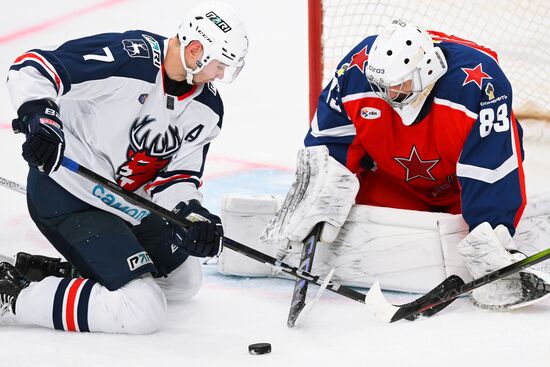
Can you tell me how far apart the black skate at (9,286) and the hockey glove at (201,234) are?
18.0 inches

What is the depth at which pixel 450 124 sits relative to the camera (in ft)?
9.49

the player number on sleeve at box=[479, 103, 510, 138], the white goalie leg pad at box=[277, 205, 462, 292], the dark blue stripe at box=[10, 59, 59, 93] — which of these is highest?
the dark blue stripe at box=[10, 59, 59, 93]

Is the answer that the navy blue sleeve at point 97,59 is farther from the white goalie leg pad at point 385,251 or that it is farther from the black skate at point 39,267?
the white goalie leg pad at point 385,251

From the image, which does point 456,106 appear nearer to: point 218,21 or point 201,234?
point 218,21

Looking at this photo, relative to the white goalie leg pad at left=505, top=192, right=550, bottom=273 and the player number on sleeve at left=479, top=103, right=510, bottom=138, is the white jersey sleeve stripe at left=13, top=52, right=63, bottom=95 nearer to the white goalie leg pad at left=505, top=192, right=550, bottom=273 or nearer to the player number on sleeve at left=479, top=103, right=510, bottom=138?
the player number on sleeve at left=479, top=103, right=510, bottom=138

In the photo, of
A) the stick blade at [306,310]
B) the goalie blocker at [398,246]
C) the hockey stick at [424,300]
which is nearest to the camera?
the hockey stick at [424,300]

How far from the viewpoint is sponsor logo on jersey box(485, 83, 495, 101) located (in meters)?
2.84

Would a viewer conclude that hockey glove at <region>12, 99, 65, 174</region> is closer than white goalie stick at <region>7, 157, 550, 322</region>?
Yes

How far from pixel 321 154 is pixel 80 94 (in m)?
0.83

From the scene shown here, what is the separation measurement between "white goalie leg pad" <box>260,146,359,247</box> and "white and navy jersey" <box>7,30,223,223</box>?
0.34 meters

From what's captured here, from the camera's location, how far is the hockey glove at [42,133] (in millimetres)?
2424

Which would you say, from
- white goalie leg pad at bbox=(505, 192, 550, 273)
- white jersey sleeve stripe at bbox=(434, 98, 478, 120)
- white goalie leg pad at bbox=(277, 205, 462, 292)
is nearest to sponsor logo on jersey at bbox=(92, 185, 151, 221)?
white goalie leg pad at bbox=(277, 205, 462, 292)

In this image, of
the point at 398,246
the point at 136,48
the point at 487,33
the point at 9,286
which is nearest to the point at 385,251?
the point at 398,246

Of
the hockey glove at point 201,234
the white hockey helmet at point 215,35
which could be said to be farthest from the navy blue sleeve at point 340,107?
the hockey glove at point 201,234
